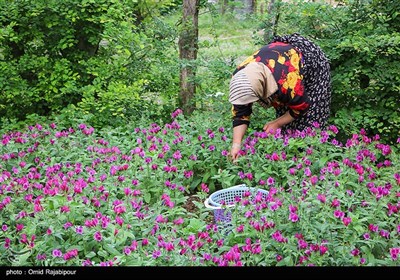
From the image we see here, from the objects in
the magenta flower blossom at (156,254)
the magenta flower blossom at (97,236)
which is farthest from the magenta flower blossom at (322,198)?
the magenta flower blossom at (97,236)

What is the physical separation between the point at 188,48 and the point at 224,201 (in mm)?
2710

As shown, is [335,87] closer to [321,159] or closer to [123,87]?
[321,159]

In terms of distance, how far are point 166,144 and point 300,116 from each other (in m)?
1.03

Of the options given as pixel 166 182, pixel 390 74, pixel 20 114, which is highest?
pixel 390 74

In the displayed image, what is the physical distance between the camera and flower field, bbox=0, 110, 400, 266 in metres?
3.03

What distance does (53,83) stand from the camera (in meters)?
5.74

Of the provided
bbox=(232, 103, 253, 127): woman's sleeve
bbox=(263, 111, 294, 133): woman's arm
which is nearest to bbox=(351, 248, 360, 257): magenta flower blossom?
bbox=(232, 103, 253, 127): woman's sleeve

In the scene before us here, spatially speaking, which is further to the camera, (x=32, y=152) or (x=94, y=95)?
(x=94, y=95)

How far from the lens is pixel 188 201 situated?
4395 millimetres

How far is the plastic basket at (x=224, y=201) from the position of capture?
3.54 m

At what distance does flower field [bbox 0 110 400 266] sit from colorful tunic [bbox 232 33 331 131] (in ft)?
0.69

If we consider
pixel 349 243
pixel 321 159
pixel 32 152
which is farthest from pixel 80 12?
pixel 349 243

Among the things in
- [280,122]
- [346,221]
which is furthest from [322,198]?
[280,122]

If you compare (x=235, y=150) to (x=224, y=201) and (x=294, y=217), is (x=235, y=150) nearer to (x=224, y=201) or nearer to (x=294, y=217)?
(x=224, y=201)
